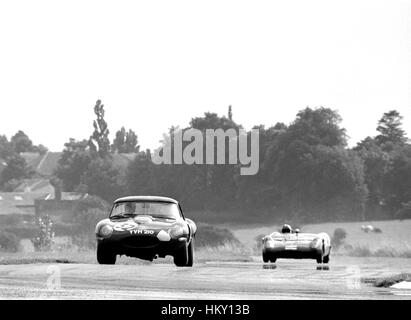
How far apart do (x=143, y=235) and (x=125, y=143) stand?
226 ft

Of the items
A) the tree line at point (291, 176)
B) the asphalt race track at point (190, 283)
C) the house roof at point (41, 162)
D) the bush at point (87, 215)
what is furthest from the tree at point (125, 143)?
the asphalt race track at point (190, 283)

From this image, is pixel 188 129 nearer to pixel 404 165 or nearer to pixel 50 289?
pixel 404 165

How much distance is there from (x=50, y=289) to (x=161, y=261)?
1100 centimetres

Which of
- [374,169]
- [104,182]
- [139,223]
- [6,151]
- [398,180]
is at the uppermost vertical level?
[6,151]

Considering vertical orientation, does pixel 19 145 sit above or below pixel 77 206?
above

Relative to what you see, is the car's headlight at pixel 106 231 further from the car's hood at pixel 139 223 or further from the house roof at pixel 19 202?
the house roof at pixel 19 202

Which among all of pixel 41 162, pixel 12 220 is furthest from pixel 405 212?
pixel 41 162

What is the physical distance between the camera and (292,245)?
91.5 ft

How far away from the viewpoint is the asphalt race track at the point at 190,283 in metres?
22.2

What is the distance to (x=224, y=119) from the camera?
283ft

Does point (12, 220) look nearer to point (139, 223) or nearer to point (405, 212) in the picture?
point (405, 212)

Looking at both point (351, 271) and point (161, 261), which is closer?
point (351, 271)

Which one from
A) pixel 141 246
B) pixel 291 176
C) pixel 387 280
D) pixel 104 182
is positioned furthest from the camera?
pixel 291 176
